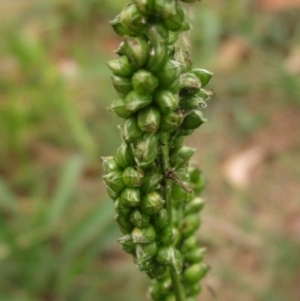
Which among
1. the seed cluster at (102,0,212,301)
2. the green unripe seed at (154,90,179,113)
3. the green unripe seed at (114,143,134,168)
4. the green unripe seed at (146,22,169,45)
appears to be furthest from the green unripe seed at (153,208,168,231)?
the green unripe seed at (146,22,169,45)

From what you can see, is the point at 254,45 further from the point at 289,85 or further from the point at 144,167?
the point at 144,167

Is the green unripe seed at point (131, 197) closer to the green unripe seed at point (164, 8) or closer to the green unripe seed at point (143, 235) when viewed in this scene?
the green unripe seed at point (143, 235)

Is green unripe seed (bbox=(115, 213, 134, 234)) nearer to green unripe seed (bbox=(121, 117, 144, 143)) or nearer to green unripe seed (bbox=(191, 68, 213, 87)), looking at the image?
green unripe seed (bbox=(121, 117, 144, 143))

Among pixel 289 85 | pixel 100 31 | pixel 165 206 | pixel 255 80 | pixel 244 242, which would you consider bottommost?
pixel 165 206

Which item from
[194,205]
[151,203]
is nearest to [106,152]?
[194,205]

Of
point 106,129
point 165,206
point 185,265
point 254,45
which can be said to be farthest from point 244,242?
point 165,206
